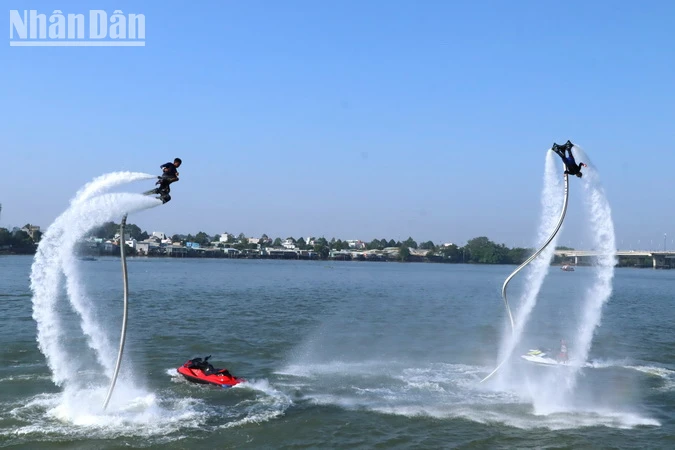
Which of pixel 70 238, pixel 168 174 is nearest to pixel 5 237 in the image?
pixel 70 238

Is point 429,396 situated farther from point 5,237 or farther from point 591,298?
point 5,237

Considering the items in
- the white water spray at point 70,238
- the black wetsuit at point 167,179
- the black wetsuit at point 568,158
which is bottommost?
the white water spray at point 70,238

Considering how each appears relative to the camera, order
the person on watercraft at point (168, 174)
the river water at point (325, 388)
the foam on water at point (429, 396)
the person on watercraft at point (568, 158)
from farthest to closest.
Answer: the foam on water at point (429, 396) < the river water at point (325, 388) < the person on watercraft at point (568, 158) < the person on watercraft at point (168, 174)

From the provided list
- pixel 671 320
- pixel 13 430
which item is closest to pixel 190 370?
pixel 13 430

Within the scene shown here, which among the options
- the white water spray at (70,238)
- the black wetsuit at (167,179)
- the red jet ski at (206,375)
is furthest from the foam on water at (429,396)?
the black wetsuit at (167,179)

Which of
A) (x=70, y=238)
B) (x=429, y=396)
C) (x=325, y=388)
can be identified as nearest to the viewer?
(x=70, y=238)

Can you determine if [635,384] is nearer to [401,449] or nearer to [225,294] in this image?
[401,449]

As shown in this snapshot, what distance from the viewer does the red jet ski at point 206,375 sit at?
32312mm

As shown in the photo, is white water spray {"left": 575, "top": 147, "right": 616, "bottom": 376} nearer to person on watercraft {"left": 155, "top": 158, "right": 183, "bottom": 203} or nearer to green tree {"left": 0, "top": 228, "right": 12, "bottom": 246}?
person on watercraft {"left": 155, "top": 158, "right": 183, "bottom": 203}

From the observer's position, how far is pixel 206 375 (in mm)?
32500

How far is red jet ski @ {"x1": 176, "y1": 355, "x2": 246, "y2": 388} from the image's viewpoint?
32.3 meters

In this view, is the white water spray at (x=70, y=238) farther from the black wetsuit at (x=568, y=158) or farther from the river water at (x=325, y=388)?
the black wetsuit at (x=568, y=158)

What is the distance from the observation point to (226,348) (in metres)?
45.3

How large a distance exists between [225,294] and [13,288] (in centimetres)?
2971
